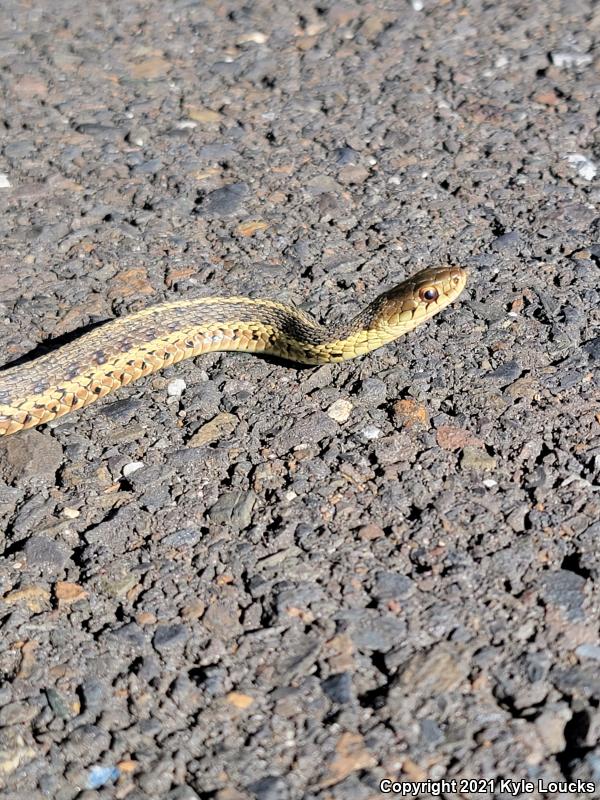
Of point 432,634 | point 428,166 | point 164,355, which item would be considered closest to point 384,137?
point 428,166

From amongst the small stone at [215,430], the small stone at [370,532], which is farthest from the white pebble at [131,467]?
the small stone at [370,532]

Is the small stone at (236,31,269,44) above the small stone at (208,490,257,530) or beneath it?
above

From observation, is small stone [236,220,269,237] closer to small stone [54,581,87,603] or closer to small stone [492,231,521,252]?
small stone [492,231,521,252]

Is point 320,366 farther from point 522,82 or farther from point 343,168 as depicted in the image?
point 522,82

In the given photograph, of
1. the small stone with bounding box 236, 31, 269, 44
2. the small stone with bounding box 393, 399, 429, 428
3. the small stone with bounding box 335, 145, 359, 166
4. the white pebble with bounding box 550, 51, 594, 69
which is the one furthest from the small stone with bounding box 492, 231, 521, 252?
the small stone with bounding box 236, 31, 269, 44

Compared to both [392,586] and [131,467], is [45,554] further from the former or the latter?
[392,586]

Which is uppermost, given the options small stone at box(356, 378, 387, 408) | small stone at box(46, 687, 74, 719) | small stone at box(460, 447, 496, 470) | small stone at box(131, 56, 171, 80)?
small stone at box(131, 56, 171, 80)

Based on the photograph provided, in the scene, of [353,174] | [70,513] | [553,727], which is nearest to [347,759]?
[553,727]
